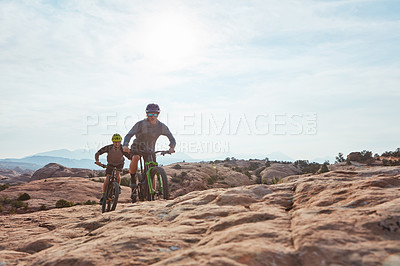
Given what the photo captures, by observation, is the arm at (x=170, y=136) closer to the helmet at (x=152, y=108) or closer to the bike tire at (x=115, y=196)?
the helmet at (x=152, y=108)

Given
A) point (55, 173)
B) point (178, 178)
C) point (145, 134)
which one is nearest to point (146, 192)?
point (145, 134)

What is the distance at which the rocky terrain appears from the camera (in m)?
2.74

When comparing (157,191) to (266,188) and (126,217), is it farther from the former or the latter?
(266,188)

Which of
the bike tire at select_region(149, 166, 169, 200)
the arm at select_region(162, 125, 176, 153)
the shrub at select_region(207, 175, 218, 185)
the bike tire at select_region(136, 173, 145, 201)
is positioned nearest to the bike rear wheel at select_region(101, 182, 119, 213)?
the bike tire at select_region(136, 173, 145, 201)

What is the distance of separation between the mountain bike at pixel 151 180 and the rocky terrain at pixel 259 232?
280 centimetres

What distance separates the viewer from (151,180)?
898 cm

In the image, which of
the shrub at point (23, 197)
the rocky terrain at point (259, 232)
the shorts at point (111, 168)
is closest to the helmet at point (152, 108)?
the shorts at point (111, 168)

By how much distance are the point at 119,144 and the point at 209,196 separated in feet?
17.4

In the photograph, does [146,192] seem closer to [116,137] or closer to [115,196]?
[115,196]

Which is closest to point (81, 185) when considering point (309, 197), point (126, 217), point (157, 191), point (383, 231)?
point (157, 191)

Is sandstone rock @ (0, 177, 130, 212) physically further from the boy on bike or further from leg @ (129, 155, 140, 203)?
leg @ (129, 155, 140, 203)

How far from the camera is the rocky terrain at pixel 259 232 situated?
2.74 meters

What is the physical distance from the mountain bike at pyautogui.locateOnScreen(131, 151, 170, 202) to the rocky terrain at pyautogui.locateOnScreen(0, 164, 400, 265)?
280cm

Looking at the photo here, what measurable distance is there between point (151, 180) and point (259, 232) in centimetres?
602
